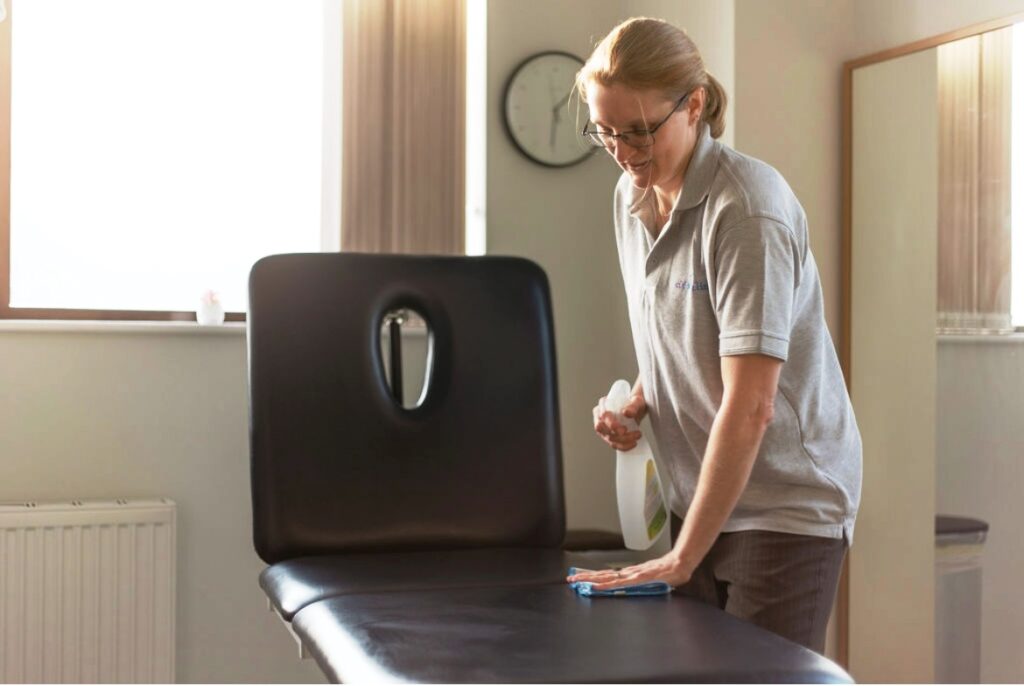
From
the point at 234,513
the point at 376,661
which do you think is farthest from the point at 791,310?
the point at 234,513

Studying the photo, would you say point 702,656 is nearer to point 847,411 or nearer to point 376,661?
point 376,661

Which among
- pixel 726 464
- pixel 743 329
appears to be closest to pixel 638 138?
pixel 743 329

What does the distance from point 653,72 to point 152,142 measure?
1818 millimetres

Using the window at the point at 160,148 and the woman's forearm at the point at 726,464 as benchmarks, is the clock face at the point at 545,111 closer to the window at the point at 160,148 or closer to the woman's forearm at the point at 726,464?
the window at the point at 160,148

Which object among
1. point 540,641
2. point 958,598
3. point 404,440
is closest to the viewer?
point 540,641

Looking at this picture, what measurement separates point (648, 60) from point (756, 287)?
1.05 feet

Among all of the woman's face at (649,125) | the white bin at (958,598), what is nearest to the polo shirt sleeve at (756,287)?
the woman's face at (649,125)

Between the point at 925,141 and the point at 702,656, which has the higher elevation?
the point at 925,141

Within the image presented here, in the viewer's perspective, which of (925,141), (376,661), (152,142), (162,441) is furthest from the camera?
(152,142)

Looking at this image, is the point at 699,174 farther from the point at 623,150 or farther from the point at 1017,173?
the point at 1017,173

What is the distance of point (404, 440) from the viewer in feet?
5.69

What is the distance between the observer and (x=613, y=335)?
318 cm

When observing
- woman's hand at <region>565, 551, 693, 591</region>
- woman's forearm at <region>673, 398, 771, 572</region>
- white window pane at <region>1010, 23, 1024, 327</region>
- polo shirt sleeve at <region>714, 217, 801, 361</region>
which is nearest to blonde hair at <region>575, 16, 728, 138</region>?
polo shirt sleeve at <region>714, 217, 801, 361</region>

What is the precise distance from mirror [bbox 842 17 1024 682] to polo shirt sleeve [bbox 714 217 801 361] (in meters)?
1.18
